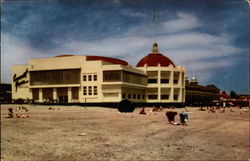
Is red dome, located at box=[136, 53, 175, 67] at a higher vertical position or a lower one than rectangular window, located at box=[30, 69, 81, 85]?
higher

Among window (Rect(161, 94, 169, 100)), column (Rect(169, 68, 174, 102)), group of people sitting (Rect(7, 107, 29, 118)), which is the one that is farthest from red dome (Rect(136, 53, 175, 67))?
group of people sitting (Rect(7, 107, 29, 118))

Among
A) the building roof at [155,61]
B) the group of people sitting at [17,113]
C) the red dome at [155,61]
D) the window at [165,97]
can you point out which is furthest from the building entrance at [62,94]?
the window at [165,97]

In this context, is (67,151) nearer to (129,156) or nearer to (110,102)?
(129,156)

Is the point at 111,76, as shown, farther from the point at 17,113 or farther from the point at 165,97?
the point at 17,113

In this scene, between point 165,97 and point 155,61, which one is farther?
point 155,61

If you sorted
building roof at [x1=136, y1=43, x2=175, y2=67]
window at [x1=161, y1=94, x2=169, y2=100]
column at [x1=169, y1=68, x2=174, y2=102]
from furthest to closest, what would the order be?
building roof at [x1=136, y1=43, x2=175, y2=67]
column at [x1=169, y1=68, x2=174, y2=102]
window at [x1=161, y1=94, x2=169, y2=100]

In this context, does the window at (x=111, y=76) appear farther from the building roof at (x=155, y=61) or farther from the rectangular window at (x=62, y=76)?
the building roof at (x=155, y=61)

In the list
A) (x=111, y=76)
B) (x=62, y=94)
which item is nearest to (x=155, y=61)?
(x=111, y=76)

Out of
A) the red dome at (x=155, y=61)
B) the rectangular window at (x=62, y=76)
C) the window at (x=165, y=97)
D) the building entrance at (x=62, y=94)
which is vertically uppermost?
the red dome at (x=155, y=61)

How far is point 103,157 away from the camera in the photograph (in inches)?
446

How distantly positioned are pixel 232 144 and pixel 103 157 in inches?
305

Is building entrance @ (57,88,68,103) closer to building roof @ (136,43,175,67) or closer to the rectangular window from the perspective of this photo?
the rectangular window

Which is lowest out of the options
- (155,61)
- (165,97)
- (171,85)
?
(165,97)

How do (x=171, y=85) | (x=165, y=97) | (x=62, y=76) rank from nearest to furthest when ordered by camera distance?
(x=62, y=76), (x=165, y=97), (x=171, y=85)
